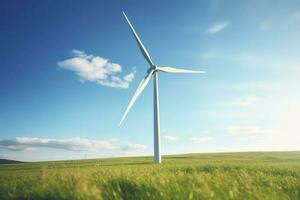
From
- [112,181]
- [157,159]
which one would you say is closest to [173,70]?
[157,159]

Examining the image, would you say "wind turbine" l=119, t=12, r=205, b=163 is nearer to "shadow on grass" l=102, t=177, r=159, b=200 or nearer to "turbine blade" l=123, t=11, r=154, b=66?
"turbine blade" l=123, t=11, r=154, b=66

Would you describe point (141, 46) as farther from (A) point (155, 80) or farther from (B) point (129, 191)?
(B) point (129, 191)

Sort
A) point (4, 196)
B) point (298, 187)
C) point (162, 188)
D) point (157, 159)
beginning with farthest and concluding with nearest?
point (157, 159), point (4, 196), point (298, 187), point (162, 188)

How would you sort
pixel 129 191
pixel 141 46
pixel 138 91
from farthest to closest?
pixel 141 46
pixel 138 91
pixel 129 191

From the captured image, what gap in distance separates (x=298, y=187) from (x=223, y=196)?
2.97 meters

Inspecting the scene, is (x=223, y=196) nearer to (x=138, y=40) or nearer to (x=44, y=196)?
(x=44, y=196)

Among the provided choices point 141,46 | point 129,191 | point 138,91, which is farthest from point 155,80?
point 129,191

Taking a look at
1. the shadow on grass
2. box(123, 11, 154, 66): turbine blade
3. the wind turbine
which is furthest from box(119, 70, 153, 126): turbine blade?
the shadow on grass

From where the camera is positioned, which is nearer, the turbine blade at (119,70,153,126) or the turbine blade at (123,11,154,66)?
the turbine blade at (119,70,153,126)

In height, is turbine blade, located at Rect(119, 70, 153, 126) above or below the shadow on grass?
above

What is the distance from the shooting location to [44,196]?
24.4 feet

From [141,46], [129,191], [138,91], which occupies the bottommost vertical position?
[129,191]

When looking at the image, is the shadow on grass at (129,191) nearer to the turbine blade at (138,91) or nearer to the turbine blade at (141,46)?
the turbine blade at (138,91)

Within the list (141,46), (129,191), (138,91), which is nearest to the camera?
(129,191)
